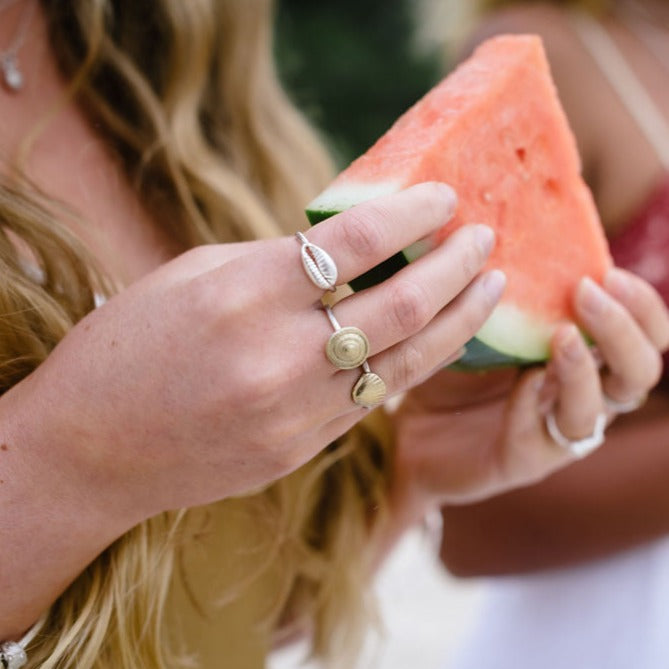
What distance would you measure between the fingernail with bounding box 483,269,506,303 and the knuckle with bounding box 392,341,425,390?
13 cm

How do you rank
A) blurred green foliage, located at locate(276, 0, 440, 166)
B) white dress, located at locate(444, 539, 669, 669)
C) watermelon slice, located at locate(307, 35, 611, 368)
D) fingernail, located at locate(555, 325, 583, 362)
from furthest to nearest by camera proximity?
blurred green foliage, located at locate(276, 0, 440, 166) → white dress, located at locate(444, 539, 669, 669) → fingernail, located at locate(555, 325, 583, 362) → watermelon slice, located at locate(307, 35, 611, 368)

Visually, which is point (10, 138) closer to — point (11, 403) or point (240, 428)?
point (11, 403)

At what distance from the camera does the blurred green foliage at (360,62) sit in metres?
6.61

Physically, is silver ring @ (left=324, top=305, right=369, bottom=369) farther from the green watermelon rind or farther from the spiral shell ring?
the green watermelon rind

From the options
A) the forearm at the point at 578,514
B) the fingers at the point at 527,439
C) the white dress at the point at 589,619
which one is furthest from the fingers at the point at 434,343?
the white dress at the point at 589,619

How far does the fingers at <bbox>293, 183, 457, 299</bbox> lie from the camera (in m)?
0.86

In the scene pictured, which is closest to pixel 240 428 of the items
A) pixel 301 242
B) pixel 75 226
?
pixel 301 242

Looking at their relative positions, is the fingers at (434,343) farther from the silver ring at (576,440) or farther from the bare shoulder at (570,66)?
the bare shoulder at (570,66)

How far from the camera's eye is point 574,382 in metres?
1.26

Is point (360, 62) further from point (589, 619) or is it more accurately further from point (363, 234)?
point (363, 234)

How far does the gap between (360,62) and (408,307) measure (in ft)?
20.1

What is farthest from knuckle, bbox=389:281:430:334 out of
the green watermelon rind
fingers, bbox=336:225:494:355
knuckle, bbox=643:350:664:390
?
knuckle, bbox=643:350:664:390

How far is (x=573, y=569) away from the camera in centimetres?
189

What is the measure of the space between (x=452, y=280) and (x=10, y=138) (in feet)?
2.32
